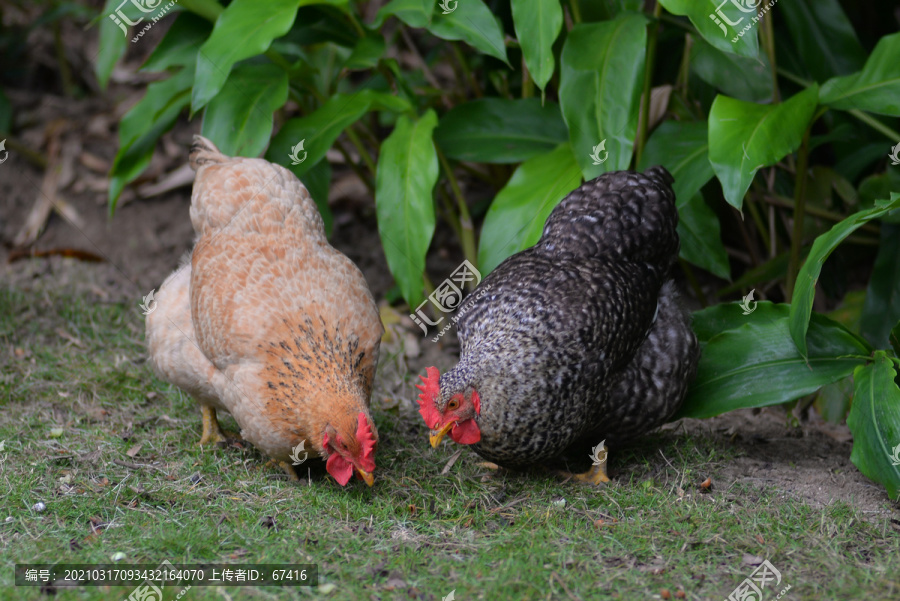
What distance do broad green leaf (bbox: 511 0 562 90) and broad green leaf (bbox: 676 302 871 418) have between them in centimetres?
150

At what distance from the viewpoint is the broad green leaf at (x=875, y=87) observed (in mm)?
3436

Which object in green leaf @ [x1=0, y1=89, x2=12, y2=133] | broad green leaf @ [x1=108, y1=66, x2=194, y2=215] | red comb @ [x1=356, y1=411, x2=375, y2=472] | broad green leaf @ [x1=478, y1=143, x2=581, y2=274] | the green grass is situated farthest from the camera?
green leaf @ [x1=0, y1=89, x2=12, y2=133]

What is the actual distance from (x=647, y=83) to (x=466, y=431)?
2105 millimetres

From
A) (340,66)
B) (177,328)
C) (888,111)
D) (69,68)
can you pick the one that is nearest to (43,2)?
(69,68)

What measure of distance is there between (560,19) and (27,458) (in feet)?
10.1

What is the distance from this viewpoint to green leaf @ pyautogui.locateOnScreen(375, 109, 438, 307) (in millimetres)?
3846

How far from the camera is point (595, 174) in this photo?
370 centimetres

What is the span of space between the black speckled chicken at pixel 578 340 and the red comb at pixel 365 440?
238 mm
